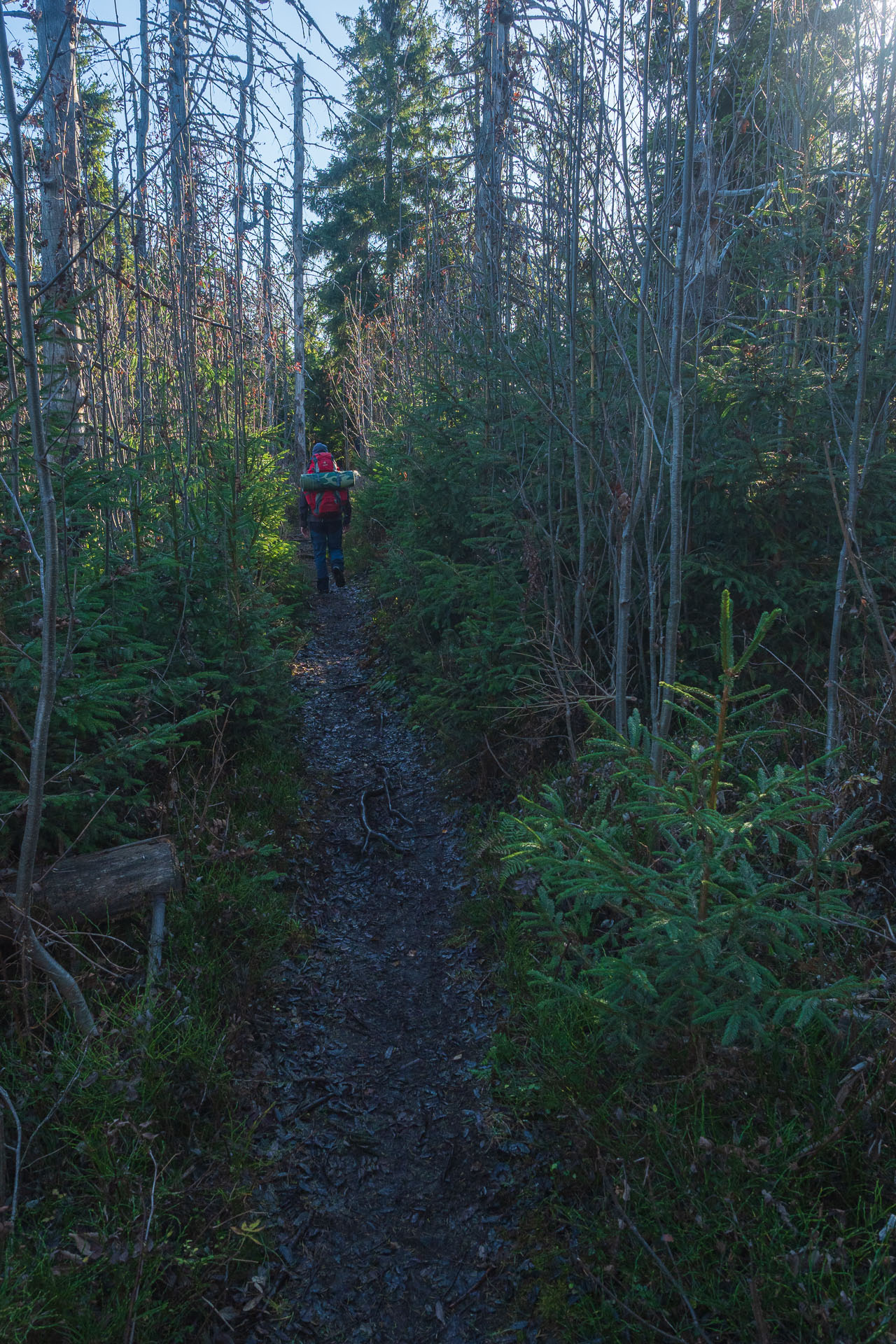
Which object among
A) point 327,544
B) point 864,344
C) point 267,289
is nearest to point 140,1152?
point 864,344

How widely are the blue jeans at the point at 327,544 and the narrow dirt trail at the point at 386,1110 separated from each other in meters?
6.95

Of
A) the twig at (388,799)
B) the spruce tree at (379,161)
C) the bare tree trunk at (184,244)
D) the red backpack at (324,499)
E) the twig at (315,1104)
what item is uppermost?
the spruce tree at (379,161)

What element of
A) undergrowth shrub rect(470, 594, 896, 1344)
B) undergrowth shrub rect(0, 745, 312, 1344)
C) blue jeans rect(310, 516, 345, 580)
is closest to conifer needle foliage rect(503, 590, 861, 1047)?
undergrowth shrub rect(470, 594, 896, 1344)

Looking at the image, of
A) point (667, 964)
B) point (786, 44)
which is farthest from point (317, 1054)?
point (786, 44)

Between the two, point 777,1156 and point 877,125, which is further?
point 877,125

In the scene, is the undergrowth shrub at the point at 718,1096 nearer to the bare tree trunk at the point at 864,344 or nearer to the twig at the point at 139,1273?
the bare tree trunk at the point at 864,344

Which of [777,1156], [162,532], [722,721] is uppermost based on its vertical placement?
[162,532]

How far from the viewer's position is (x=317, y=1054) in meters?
3.77

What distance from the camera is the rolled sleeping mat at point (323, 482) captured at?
11859 mm

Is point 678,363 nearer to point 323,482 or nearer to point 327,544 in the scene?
point 323,482

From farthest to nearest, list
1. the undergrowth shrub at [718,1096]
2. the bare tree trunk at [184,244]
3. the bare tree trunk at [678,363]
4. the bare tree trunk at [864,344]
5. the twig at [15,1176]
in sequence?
1. the bare tree trunk at [184,244]
2. the bare tree trunk at [864,344]
3. the bare tree trunk at [678,363]
4. the twig at [15,1176]
5. the undergrowth shrub at [718,1096]

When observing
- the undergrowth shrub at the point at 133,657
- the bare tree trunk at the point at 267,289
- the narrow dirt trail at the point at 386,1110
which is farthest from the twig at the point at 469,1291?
the bare tree trunk at the point at 267,289

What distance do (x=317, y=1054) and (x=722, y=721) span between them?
8.85 ft

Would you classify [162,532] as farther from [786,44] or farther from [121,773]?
[786,44]
